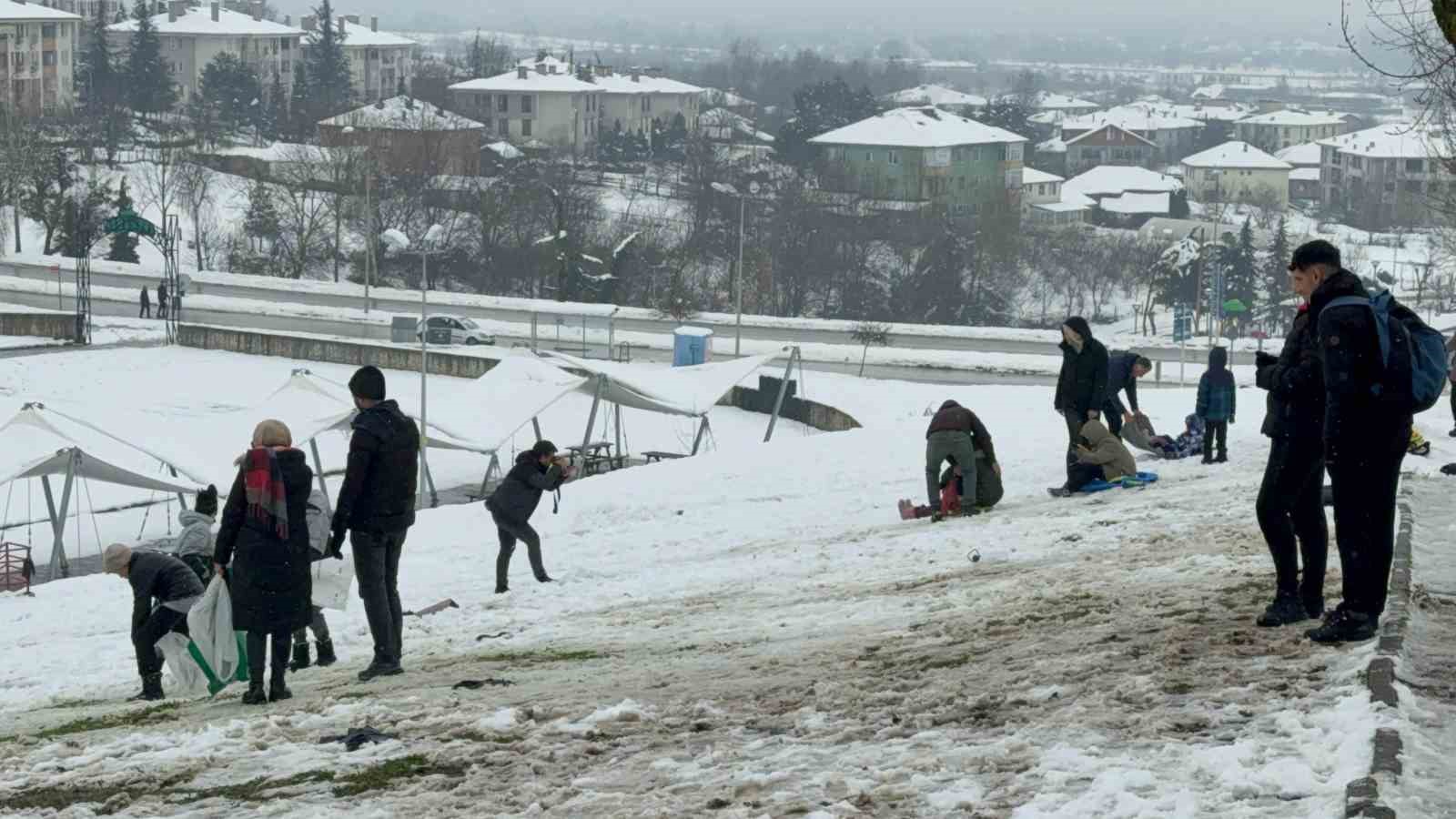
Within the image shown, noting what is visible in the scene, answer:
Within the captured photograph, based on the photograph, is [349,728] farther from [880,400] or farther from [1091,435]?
[880,400]

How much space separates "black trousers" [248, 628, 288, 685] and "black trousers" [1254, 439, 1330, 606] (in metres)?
4.16

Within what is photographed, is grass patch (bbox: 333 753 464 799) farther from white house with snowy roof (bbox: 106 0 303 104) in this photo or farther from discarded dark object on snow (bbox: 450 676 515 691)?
white house with snowy roof (bbox: 106 0 303 104)

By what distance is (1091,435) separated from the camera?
1501 cm

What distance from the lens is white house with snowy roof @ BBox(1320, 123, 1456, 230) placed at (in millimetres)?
116500

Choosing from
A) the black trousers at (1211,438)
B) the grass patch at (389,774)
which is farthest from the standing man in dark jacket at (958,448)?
the grass patch at (389,774)

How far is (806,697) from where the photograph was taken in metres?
7.55

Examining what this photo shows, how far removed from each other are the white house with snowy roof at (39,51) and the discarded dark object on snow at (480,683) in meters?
99.9

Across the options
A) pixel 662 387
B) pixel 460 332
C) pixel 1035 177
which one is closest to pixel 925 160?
pixel 1035 177

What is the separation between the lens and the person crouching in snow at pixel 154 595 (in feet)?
32.1

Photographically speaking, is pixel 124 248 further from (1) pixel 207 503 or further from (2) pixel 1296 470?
(2) pixel 1296 470

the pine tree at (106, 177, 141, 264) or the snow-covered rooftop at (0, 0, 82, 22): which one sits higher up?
the snow-covered rooftop at (0, 0, 82, 22)

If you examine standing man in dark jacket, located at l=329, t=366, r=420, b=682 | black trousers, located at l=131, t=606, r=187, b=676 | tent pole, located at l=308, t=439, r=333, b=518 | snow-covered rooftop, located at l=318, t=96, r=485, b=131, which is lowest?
tent pole, located at l=308, t=439, r=333, b=518

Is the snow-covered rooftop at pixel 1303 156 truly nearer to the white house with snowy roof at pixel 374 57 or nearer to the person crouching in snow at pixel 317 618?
the white house with snowy roof at pixel 374 57

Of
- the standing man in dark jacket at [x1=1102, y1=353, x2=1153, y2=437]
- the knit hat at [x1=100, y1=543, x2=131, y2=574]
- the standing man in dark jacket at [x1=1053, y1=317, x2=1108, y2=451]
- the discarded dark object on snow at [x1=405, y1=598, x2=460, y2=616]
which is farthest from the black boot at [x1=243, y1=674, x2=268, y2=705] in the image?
the standing man in dark jacket at [x1=1102, y1=353, x2=1153, y2=437]
